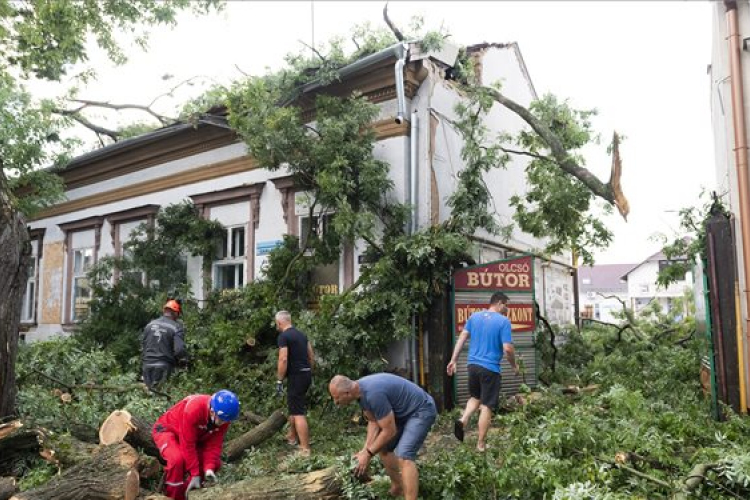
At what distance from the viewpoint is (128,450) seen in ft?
17.6

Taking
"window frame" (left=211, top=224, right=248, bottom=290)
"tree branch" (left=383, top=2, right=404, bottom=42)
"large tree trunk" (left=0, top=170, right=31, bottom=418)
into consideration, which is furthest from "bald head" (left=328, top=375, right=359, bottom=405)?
"window frame" (left=211, top=224, right=248, bottom=290)

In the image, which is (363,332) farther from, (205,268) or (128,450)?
(205,268)

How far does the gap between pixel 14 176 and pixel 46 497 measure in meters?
10.5

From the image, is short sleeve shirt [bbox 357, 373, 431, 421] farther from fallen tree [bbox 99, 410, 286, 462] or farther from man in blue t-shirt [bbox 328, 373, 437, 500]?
fallen tree [bbox 99, 410, 286, 462]

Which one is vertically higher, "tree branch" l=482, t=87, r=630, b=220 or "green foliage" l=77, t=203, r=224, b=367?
"tree branch" l=482, t=87, r=630, b=220

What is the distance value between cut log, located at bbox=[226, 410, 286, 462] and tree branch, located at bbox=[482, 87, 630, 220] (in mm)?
5910

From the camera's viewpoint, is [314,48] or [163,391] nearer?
[163,391]

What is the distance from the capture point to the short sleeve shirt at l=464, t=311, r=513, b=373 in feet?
21.8

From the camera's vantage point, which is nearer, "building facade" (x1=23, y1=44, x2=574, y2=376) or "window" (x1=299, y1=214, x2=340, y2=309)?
"building facade" (x1=23, y1=44, x2=574, y2=376)

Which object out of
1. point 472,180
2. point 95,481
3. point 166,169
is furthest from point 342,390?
point 166,169

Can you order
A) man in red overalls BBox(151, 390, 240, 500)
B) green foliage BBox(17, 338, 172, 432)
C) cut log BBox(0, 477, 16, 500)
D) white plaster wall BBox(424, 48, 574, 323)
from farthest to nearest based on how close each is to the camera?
white plaster wall BBox(424, 48, 574, 323), green foliage BBox(17, 338, 172, 432), cut log BBox(0, 477, 16, 500), man in red overalls BBox(151, 390, 240, 500)

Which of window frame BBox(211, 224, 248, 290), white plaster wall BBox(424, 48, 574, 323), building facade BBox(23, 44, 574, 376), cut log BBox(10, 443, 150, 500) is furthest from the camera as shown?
window frame BBox(211, 224, 248, 290)

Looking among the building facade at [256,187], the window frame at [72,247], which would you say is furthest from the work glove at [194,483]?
the window frame at [72,247]

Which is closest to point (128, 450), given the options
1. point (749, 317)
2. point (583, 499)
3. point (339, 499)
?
point (339, 499)
